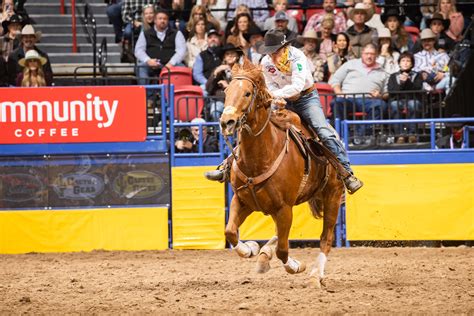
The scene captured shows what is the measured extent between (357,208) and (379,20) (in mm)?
5521

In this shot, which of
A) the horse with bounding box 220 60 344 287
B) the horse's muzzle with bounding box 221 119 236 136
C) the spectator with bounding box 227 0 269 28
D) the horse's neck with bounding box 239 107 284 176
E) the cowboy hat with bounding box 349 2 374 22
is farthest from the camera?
the spectator with bounding box 227 0 269 28

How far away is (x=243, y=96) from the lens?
9.38 meters

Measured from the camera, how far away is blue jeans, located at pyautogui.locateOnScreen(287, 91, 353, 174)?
11.0m

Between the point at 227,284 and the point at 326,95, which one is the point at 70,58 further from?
the point at 227,284

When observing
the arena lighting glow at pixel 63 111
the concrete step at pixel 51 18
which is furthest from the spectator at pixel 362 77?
the concrete step at pixel 51 18

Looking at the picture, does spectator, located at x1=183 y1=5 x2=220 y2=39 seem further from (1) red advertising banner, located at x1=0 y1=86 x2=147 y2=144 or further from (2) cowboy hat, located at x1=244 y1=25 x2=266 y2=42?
(1) red advertising banner, located at x1=0 y1=86 x2=147 y2=144

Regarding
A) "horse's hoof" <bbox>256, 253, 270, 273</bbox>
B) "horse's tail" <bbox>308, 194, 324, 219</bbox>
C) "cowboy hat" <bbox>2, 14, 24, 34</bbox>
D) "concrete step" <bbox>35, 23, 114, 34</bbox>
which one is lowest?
"horse's hoof" <bbox>256, 253, 270, 273</bbox>

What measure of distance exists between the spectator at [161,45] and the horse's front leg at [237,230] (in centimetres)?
851

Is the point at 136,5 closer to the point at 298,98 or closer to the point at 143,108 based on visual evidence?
the point at 143,108

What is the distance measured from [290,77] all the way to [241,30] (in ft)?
25.7

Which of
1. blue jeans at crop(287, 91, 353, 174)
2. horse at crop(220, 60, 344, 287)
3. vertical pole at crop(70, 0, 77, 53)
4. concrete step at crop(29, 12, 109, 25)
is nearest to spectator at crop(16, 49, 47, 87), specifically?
vertical pole at crop(70, 0, 77, 53)

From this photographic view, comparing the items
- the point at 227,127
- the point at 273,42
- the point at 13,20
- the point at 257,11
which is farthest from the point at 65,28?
the point at 227,127

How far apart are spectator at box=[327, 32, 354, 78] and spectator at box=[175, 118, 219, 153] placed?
3152 millimetres

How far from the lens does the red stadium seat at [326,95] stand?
1603 cm
